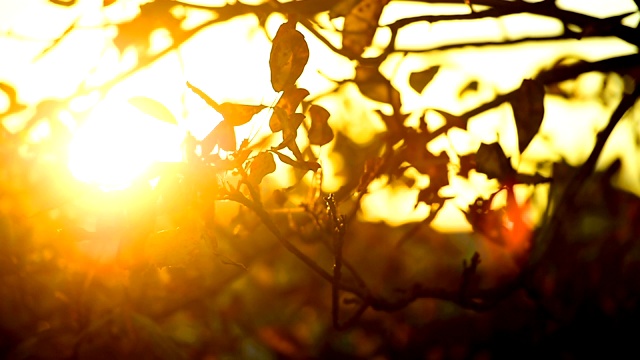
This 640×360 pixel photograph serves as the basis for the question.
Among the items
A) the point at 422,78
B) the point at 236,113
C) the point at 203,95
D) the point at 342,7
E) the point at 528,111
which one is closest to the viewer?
the point at 203,95

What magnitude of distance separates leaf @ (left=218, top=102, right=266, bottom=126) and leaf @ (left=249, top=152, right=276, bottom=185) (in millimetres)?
99

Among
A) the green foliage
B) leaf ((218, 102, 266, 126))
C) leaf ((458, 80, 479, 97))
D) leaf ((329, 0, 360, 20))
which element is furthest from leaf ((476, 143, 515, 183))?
leaf ((458, 80, 479, 97))

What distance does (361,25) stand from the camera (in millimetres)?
1577

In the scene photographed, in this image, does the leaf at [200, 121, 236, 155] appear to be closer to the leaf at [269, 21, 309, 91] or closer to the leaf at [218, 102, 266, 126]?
the leaf at [218, 102, 266, 126]

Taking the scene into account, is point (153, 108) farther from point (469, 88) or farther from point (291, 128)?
point (469, 88)

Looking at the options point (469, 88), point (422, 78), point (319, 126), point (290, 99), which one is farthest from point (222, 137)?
point (469, 88)

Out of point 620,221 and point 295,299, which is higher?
point 620,221

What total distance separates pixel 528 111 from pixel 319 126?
42 cm

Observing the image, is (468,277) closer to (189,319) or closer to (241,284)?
(189,319)

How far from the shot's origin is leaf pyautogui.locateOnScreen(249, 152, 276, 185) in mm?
1219

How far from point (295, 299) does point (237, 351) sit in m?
1.01

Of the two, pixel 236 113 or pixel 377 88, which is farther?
pixel 377 88

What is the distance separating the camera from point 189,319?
17.6 feet

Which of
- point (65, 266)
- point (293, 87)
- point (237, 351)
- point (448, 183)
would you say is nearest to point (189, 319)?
point (237, 351)
